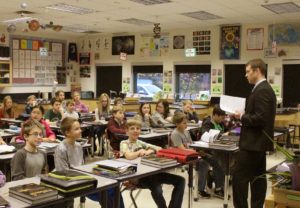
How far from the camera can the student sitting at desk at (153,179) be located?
3.69 metres

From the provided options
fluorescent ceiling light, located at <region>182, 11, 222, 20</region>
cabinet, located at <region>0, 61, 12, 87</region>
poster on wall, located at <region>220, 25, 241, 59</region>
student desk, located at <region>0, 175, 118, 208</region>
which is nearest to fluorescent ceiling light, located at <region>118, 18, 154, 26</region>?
fluorescent ceiling light, located at <region>182, 11, 222, 20</region>

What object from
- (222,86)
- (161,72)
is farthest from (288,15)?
(161,72)

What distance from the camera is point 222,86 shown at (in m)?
10.4

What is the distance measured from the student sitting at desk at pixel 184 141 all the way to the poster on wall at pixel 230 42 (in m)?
5.72

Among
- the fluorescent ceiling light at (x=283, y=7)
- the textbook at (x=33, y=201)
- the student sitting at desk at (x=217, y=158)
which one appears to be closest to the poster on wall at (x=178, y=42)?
the fluorescent ceiling light at (x=283, y=7)

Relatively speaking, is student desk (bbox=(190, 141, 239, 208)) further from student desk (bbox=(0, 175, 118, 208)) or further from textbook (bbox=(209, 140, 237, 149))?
student desk (bbox=(0, 175, 118, 208))

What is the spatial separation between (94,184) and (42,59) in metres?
10.4

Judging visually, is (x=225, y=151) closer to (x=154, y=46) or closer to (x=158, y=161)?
(x=158, y=161)

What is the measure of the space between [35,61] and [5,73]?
4.08 ft

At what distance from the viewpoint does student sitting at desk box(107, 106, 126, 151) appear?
555 cm

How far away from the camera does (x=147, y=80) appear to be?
39.4ft

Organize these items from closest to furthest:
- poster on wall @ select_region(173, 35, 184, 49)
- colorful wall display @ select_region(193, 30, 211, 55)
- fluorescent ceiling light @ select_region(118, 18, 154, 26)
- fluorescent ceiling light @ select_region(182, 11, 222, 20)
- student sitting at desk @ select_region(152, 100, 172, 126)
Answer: student sitting at desk @ select_region(152, 100, 172, 126)
fluorescent ceiling light @ select_region(182, 11, 222, 20)
fluorescent ceiling light @ select_region(118, 18, 154, 26)
colorful wall display @ select_region(193, 30, 211, 55)
poster on wall @ select_region(173, 35, 184, 49)

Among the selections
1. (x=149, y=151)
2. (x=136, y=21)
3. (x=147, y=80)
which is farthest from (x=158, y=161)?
(x=147, y=80)

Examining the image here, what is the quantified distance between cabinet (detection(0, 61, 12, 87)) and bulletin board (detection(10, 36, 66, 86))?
293 millimetres
